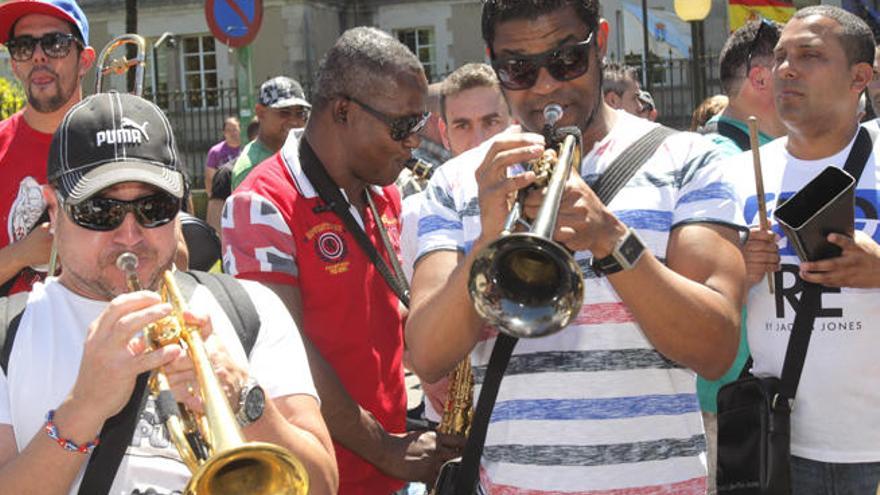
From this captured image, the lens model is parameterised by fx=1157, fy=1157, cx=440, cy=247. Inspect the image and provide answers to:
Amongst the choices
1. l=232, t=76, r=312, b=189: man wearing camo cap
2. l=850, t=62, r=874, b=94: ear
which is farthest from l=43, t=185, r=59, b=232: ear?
l=232, t=76, r=312, b=189: man wearing camo cap

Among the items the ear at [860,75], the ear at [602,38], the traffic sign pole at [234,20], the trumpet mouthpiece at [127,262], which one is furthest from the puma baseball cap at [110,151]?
the traffic sign pole at [234,20]

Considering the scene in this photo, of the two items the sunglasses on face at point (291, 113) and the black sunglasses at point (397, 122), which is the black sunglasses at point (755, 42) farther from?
the sunglasses on face at point (291, 113)

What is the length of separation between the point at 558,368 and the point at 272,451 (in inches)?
32.3

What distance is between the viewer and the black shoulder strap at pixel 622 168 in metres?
2.76

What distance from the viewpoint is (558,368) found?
271 cm

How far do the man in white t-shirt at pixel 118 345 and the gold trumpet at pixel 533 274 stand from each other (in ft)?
1.70

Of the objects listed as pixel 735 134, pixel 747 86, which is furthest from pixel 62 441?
pixel 747 86

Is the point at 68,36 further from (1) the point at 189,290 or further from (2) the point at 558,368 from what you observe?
(2) the point at 558,368

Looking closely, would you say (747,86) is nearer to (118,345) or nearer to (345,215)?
(345,215)

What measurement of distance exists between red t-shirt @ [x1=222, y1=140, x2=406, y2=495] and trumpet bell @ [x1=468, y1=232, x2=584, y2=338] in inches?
45.6

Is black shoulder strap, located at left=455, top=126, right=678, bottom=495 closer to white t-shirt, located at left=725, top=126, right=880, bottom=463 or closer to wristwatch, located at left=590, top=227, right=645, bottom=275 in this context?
wristwatch, located at left=590, top=227, right=645, bottom=275

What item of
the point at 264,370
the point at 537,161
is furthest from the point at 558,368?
the point at 264,370

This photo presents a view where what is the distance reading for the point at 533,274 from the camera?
8.36ft

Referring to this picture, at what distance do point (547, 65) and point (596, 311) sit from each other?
611 millimetres
